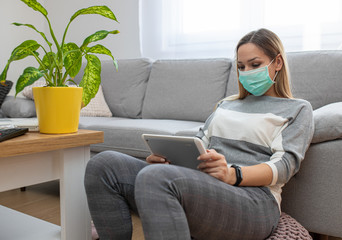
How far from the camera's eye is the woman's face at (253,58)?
3.84 ft

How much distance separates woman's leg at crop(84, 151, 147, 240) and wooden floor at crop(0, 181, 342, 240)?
1.92 feet

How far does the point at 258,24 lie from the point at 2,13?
2.42 meters

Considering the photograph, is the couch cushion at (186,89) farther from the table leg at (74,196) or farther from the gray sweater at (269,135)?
the table leg at (74,196)

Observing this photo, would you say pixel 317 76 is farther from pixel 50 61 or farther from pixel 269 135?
pixel 50 61

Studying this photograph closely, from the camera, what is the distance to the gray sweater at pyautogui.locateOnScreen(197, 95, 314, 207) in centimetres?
103

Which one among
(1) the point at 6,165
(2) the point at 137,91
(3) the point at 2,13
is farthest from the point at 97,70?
(3) the point at 2,13

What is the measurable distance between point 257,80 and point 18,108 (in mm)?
1809

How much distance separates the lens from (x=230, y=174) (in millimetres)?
950

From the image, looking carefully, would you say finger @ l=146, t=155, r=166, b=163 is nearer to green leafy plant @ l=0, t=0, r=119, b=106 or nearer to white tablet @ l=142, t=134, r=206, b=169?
white tablet @ l=142, t=134, r=206, b=169

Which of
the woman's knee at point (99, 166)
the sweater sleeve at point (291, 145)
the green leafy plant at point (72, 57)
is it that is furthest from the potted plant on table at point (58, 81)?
the sweater sleeve at point (291, 145)

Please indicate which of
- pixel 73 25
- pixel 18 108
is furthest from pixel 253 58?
pixel 73 25

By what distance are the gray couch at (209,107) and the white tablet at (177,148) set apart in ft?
1.55

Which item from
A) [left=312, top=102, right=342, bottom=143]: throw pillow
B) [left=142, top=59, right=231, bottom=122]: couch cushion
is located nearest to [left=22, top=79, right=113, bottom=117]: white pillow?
[left=142, top=59, right=231, bottom=122]: couch cushion

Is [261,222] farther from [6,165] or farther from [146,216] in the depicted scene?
[6,165]
